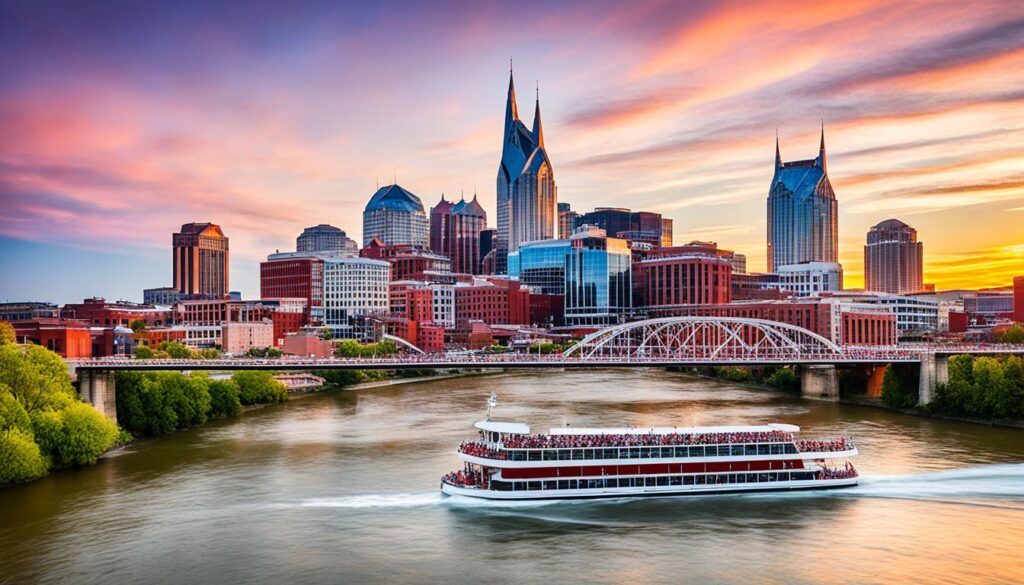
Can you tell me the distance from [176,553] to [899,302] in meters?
178

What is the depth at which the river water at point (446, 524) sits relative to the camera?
32.4m

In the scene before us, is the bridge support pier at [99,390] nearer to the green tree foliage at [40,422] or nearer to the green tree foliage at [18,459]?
the green tree foliage at [40,422]

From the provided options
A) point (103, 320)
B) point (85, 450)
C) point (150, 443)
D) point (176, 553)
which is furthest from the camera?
point (103, 320)

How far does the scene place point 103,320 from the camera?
11962 centimetres

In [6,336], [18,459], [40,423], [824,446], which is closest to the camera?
[824,446]

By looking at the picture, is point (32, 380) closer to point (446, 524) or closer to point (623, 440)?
point (446, 524)

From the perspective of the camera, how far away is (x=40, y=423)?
4938 centimetres

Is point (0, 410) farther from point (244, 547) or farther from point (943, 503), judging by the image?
point (943, 503)

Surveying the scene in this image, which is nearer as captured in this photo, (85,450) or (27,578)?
(27,578)

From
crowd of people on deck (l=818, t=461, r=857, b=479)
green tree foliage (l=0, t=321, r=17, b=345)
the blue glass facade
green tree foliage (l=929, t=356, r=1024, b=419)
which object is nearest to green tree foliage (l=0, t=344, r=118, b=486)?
green tree foliage (l=0, t=321, r=17, b=345)

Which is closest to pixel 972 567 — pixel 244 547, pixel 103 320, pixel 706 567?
pixel 706 567

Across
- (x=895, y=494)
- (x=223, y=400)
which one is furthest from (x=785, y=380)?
(x=223, y=400)

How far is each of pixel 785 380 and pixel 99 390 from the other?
66.1m

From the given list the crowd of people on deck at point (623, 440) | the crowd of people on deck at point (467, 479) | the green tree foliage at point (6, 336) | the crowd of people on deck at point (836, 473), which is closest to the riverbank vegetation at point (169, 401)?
the green tree foliage at point (6, 336)
